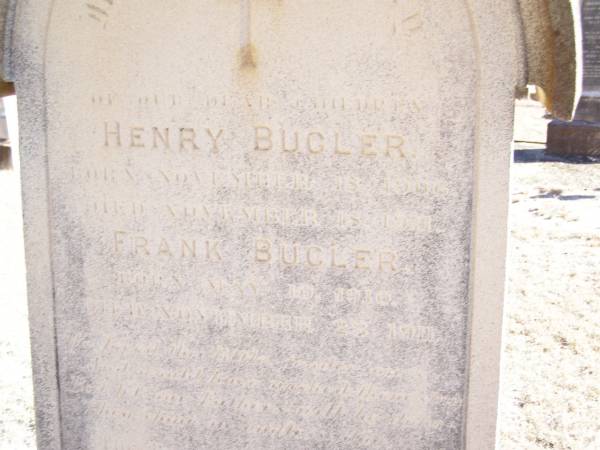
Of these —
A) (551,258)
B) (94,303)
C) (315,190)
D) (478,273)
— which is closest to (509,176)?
(478,273)

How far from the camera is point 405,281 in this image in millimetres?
2154

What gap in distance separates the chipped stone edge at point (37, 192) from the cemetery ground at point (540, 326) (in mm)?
669

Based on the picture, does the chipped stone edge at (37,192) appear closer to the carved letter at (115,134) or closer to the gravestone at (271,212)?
the gravestone at (271,212)

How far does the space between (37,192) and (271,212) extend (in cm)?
83

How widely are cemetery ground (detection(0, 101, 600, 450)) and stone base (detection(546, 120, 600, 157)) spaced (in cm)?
186

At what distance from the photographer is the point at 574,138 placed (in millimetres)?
9156

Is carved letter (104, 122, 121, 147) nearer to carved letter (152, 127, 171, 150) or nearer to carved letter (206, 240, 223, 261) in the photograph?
carved letter (152, 127, 171, 150)

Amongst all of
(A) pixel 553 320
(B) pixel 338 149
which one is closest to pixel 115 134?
(B) pixel 338 149

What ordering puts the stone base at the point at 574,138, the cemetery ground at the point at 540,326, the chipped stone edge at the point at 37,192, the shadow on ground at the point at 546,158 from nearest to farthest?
the chipped stone edge at the point at 37,192, the cemetery ground at the point at 540,326, the shadow on ground at the point at 546,158, the stone base at the point at 574,138

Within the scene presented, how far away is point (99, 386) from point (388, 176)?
1289mm

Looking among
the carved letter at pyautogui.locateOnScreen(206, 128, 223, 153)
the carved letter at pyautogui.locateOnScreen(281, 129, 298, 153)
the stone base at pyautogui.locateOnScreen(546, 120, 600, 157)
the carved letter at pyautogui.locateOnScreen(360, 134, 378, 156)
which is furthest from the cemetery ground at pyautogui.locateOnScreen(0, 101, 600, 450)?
the stone base at pyautogui.locateOnScreen(546, 120, 600, 157)

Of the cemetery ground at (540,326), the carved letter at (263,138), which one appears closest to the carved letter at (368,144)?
the carved letter at (263,138)

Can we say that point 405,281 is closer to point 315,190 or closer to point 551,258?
point 315,190

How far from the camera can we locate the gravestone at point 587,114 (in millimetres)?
9141
